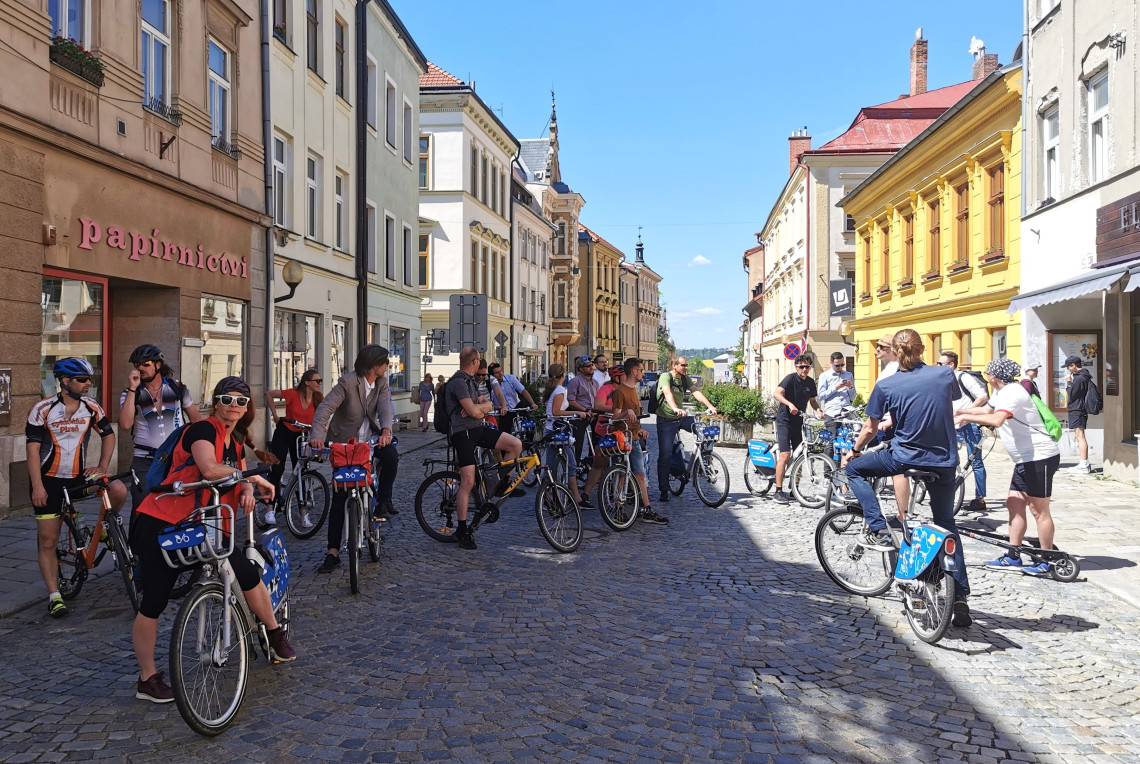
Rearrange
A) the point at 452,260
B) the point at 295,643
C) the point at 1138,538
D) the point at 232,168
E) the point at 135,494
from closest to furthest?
the point at 295,643 < the point at 135,494 < the point at 1138,538 < the point at 232,168 < the point at 452,260

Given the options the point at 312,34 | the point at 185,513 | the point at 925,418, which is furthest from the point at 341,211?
the point at 185,513

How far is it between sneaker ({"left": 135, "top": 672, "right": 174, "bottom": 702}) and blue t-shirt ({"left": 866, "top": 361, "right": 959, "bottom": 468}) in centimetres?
436

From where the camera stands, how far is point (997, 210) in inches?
750

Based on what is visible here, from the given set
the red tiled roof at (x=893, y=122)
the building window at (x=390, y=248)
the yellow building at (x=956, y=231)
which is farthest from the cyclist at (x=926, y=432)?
the red tiled roof at (x=893, y=122)

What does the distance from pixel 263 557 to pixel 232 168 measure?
11824mm

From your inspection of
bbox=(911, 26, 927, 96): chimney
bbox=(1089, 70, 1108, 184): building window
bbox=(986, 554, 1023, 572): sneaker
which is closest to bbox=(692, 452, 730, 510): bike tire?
bbox=(986, 554, 1023, 572): sneaker

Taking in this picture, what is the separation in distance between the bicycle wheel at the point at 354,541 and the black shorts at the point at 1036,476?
16.4ft

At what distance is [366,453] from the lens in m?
6.93

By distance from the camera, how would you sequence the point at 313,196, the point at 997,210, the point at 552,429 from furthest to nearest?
the point at 313,196, the point at 997,210, the point at 552,429

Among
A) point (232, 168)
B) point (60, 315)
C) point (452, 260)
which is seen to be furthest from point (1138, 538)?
point (452, 260)

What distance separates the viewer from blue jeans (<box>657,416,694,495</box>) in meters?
11.1

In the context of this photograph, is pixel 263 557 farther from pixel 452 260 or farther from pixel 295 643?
pixel 452 260

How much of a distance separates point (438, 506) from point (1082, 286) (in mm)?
9786

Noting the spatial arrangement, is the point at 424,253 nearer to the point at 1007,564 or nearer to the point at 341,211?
the point at 341,211
